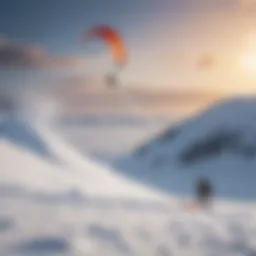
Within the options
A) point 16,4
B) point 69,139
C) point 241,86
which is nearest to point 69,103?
point 69,139

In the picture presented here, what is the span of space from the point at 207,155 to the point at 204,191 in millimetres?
99

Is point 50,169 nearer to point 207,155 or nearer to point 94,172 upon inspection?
point 94,172

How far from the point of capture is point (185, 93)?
4.46 ft

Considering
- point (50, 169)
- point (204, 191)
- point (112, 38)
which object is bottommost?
point (204, 191)

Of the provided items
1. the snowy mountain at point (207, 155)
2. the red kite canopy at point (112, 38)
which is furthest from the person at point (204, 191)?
the red kite canopy at point (112, 38)

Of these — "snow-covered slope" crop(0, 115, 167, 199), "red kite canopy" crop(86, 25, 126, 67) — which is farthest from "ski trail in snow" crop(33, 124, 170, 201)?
"red kite canopy" crop(86, 25, 126, 67)

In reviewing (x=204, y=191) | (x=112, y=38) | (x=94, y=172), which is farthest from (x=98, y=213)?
(x=112, y=38)

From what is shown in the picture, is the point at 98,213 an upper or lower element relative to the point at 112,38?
lower

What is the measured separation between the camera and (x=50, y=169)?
135cm

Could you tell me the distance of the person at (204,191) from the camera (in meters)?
1.35

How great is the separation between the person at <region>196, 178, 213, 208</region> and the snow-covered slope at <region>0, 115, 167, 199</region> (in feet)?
0.33

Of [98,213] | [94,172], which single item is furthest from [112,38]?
[98,213]

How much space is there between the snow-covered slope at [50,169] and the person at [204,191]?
10 cm

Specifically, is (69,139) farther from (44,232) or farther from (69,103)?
(44,232)
